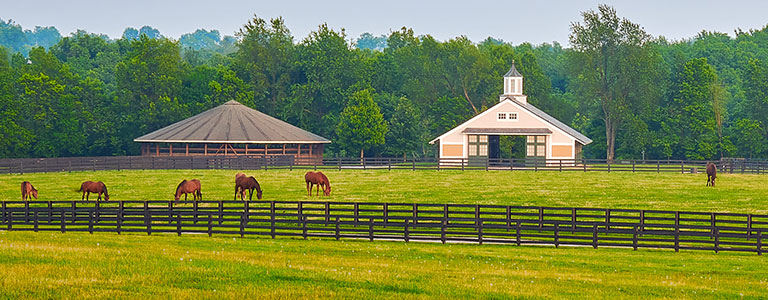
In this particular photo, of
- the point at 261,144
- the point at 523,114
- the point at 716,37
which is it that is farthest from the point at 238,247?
the point at 716,37

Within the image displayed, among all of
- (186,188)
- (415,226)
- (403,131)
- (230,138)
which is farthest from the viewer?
(403,131)

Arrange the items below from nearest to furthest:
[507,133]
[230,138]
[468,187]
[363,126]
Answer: [468,187] < [507,133] < [230,138] < [363,126]

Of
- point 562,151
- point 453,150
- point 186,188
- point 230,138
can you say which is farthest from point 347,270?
point 230,138

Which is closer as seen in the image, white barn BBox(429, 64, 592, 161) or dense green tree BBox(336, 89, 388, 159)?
white barn BBox(429, 64, 592, 161)

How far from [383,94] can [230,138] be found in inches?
911

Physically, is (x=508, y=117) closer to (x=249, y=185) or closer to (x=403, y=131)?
(x=403, y=131)

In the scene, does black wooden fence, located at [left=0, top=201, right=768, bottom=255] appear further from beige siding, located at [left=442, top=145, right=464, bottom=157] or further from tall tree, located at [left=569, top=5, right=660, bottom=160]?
tall tree, located at [left=569, top=5, right=660, bottom=160]

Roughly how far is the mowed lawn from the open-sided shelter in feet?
37.6

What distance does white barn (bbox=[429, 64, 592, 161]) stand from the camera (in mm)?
68562

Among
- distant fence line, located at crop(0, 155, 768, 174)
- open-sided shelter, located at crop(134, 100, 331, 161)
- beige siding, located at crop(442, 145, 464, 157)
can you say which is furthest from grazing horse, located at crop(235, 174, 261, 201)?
beige siding, located at crop(442, 145, 464, 157)

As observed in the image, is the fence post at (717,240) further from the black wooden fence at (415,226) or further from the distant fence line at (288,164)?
the distant fence line at (288,164)

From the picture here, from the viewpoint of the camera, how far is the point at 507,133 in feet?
224

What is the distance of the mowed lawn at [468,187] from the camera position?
1647 inches

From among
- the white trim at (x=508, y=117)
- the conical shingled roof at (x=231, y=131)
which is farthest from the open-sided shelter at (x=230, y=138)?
the white trim at (x=508, y=117)
